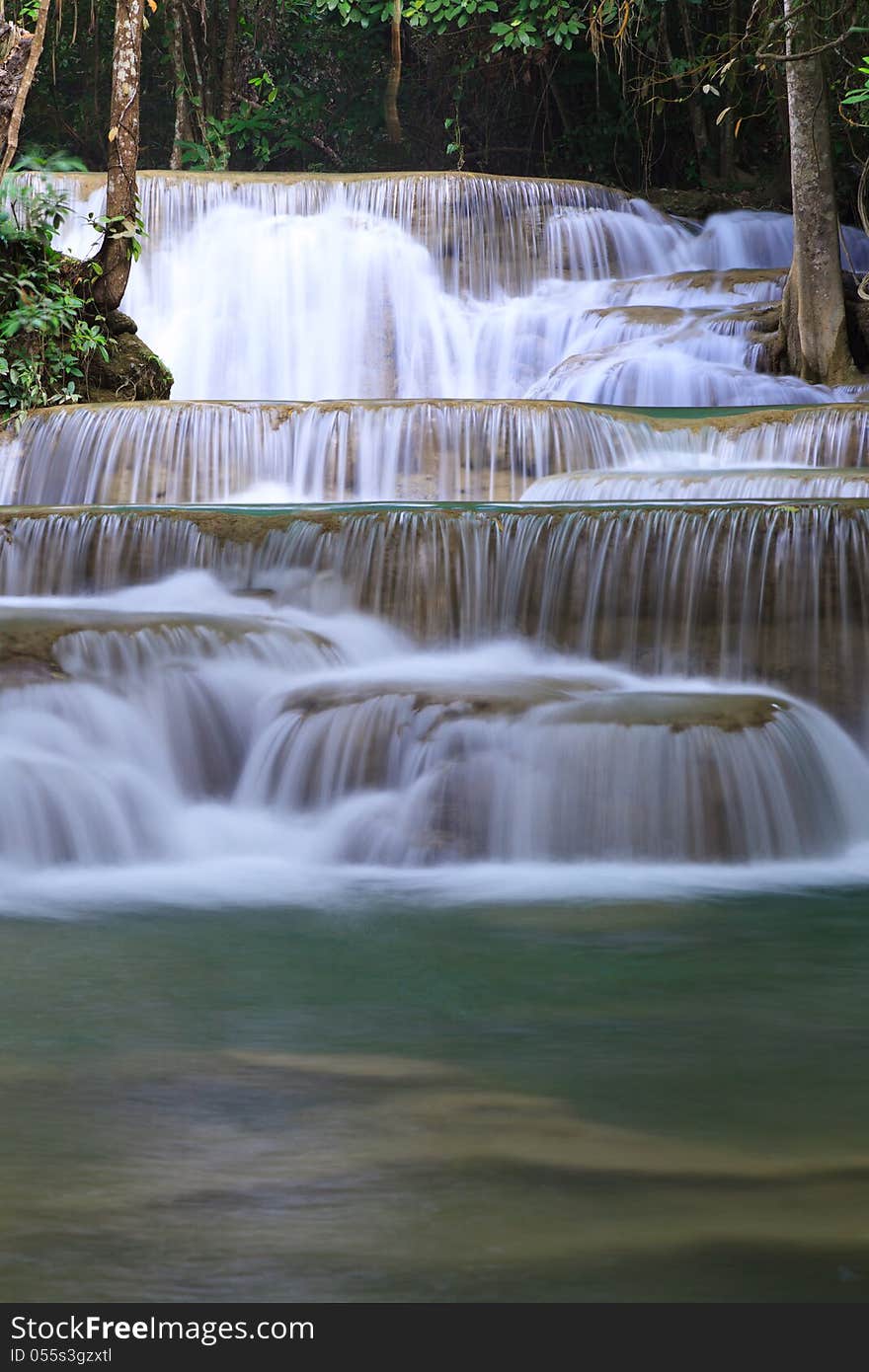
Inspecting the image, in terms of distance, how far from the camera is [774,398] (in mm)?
10594

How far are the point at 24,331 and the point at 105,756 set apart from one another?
18.2 feet

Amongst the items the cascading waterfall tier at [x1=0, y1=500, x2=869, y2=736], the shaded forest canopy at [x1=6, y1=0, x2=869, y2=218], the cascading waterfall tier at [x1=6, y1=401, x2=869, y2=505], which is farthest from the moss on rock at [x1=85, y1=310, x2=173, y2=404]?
the shaded forest canopy at [x1=6, y1=0, x2=869, y2=218]

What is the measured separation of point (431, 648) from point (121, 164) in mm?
6218

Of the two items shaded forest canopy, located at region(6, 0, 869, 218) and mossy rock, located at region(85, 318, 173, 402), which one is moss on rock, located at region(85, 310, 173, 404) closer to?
mossy rock, located at region(85, 318, 173, 402)

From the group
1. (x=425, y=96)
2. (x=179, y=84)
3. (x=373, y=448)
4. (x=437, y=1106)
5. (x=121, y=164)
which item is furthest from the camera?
(x=425, y=96)

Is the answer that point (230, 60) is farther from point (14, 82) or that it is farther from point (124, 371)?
point (124, 371)

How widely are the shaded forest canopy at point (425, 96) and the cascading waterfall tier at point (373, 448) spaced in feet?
24.6

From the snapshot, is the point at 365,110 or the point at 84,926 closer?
the point at 84,926

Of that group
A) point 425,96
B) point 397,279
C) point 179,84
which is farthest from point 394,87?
point 397,279

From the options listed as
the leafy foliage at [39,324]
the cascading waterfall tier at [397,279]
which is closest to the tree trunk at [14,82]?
the leafy foliage at [39,324]

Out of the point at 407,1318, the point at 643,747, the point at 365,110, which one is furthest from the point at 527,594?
the point at 365,110

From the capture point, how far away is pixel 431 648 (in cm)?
634

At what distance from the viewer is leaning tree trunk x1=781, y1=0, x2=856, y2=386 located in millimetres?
11086

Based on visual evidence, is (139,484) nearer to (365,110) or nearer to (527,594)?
(527,594)
